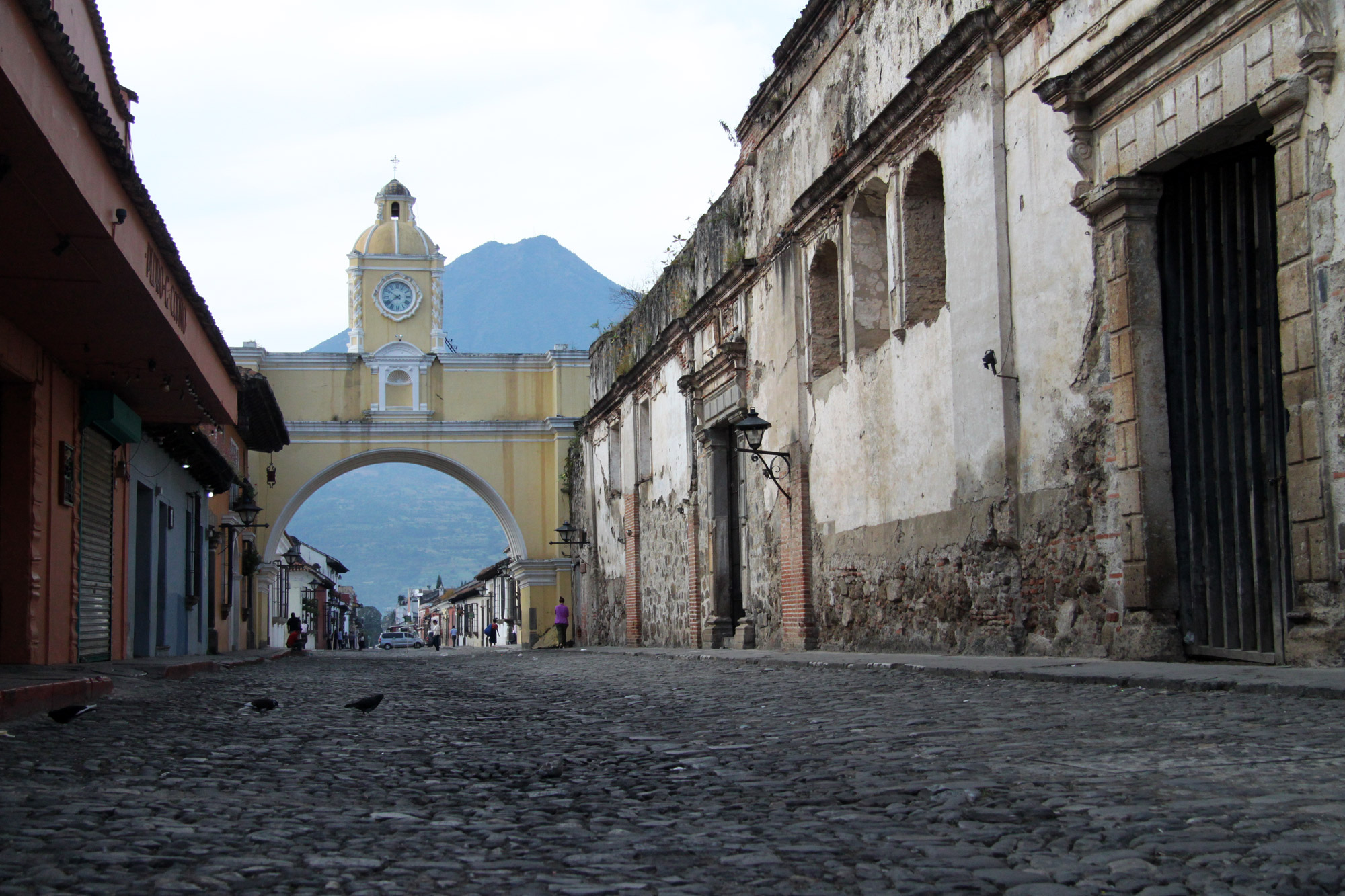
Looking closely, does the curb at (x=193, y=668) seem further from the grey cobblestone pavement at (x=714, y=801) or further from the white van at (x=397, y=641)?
the white van at (x=397, y=641)

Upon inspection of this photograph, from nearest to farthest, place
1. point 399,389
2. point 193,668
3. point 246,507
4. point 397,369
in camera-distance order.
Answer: point 193,668
point 246,507
point 397,369
point 399,389

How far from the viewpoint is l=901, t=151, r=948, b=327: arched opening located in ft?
37.2

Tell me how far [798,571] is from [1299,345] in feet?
25.5

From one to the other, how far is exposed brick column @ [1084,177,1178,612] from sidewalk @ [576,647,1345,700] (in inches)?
23.8

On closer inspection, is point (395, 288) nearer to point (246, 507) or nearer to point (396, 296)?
point (396, 296)

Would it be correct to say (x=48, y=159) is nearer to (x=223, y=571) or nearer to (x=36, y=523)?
(x=36, y=523)

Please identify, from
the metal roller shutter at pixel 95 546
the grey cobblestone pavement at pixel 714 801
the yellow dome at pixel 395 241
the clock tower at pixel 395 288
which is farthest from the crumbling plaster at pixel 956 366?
the yellow dome at pixel 395 241

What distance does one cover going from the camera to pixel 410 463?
3341 centimetres

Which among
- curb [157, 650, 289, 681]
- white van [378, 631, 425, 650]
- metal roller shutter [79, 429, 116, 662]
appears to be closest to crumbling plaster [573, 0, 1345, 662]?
curb [157, 650, 289, 681]

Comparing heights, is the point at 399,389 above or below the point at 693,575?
above

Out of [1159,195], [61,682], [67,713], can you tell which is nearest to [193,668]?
[61,682]

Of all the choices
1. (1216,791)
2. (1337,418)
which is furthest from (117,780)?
(1337,418)

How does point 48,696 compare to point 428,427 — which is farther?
point 428,427

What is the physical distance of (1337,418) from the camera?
6.21 m
